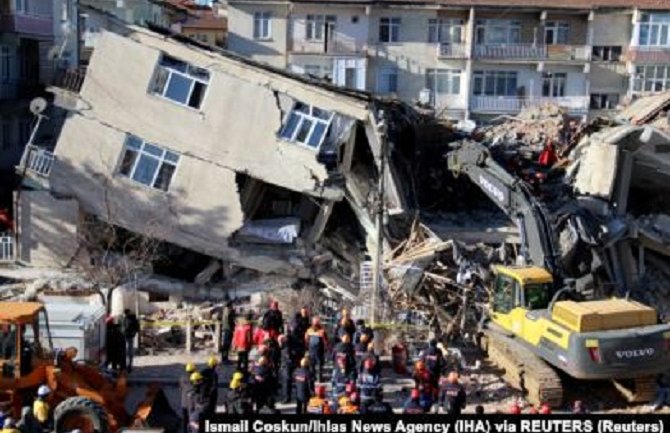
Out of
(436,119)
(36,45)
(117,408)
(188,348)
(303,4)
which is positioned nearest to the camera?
(117,408)

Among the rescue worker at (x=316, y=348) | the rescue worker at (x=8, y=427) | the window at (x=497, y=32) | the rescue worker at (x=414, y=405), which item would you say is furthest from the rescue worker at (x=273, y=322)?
the window at (x=497, y=32)

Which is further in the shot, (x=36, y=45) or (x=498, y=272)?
(x=36, y=45)

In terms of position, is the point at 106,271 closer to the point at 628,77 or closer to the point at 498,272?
the point at 498,272

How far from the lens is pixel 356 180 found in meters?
25.8

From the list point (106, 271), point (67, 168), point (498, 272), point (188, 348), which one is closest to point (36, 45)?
point (67, 168)

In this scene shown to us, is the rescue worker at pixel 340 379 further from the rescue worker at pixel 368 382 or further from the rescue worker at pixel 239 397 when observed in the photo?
the rescue worker at pixel 239 397

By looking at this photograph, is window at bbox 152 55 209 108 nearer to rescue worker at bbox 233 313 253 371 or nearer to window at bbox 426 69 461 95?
rescue worker at bbox 233 313 253 371

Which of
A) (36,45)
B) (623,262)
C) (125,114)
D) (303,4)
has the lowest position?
(623,262)

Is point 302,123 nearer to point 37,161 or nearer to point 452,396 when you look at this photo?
point 37,161

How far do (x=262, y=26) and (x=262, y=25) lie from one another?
0.24 ft

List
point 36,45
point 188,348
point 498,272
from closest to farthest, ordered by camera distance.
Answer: point 498,272
point 188,348
point 36,45

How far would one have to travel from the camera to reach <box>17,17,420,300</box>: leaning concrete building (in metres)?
25.0

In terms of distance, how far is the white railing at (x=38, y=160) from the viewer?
2558 centimetres

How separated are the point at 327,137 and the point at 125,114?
5.80 meters
